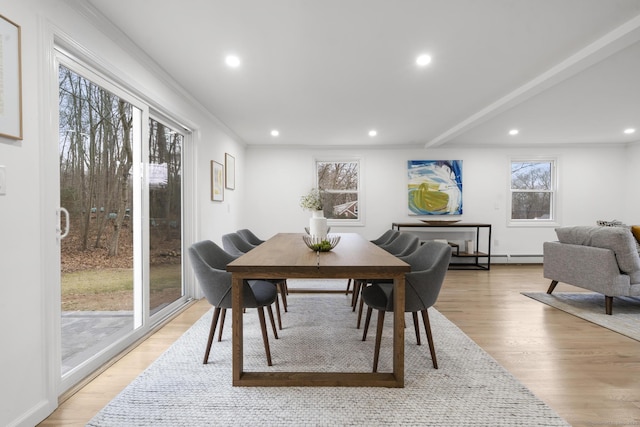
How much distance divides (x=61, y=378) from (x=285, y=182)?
4.74 meters

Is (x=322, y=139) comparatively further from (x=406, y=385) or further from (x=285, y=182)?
(x=406, y=385)

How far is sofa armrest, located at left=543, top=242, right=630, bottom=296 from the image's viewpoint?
10.5 feet

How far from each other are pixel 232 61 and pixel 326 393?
2.53 meters

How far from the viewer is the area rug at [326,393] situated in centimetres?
161

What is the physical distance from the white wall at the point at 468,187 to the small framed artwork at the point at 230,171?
0.94 meters

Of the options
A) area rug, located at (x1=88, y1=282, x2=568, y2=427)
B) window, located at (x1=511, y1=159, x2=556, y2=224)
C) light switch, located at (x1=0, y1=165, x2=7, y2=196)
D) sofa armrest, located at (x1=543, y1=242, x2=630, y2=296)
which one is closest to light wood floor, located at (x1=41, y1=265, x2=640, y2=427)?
area rug, located at (x1=88, y1=282, x2=568, y2=427)

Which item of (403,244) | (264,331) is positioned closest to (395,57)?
(403,244)

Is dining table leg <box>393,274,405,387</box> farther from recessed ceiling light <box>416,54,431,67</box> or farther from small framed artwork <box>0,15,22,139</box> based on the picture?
small framed artwork <box>0,15,22,139</box>

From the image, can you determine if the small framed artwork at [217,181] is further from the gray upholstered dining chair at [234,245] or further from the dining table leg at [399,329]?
the dining table leg at [399,329]

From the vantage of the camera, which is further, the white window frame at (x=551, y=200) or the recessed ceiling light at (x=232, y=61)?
the white window frame at (x=551, y=200)

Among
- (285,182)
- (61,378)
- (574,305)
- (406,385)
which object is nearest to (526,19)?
(406,385)

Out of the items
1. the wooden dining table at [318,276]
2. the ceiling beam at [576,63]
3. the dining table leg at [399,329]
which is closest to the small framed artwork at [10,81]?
the wooden dining table at [318,276]

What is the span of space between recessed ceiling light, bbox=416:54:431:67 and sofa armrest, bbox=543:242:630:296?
2.64 metres

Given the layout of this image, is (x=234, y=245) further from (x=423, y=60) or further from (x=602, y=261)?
(x=602, y=261)
